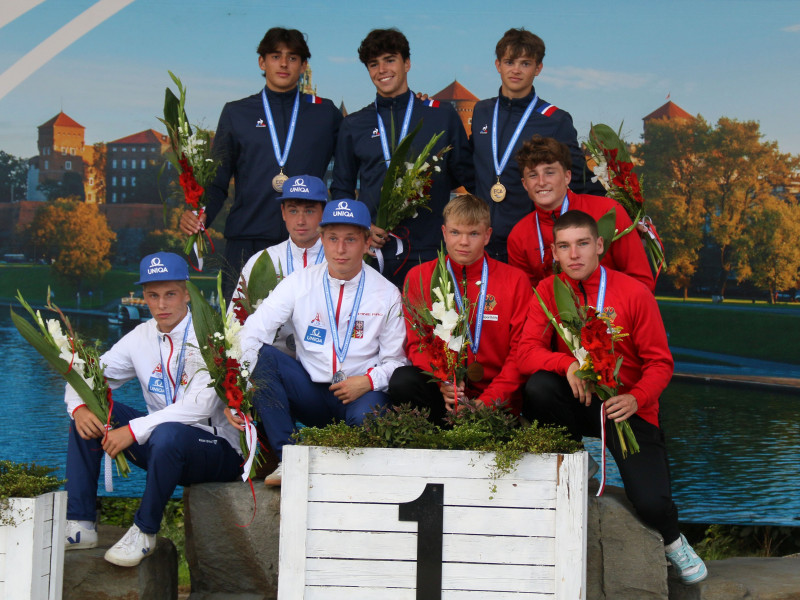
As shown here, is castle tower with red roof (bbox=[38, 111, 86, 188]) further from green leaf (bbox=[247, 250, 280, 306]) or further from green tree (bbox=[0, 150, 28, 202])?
green leaf (bbox=[247, 250, 280, 306])

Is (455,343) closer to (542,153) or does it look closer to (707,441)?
(542,153)

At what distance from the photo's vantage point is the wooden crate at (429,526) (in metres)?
2.67

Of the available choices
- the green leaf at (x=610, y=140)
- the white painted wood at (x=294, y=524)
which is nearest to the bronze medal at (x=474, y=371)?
the white painted wood at (x=294, y=524)

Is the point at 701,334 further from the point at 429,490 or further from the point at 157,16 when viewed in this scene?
the point at 157,16

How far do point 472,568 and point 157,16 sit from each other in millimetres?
3742

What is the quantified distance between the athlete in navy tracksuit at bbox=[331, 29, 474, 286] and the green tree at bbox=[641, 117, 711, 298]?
1.42 meters

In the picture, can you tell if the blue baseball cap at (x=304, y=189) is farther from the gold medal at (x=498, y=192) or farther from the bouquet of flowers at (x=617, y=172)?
the bouquet of flowers at (x=617, y=172)

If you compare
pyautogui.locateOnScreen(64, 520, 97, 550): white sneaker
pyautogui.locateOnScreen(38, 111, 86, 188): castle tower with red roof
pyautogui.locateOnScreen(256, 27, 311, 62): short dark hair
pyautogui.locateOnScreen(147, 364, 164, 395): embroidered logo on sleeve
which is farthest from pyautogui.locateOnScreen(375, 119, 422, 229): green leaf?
pyautogui.locateOnScreen(38, 111, 86, 188): castle tower with red roof

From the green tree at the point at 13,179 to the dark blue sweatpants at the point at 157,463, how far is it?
7.95 ft

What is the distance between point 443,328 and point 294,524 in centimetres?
83

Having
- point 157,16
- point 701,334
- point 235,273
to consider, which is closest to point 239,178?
point 235,273

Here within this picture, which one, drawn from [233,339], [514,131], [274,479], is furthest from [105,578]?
[514,131]

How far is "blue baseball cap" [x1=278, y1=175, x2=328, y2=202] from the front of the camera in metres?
3.77

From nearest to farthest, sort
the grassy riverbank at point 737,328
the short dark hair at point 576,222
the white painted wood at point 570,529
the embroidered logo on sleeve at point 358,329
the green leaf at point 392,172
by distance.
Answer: the white painted wood at point 570,529 < the short dark hair at point 576,222 < the embroidered logo on sleeve at point 358,329 < the green leaf at point 392,172 < the grassy riverbank at point 737,328
